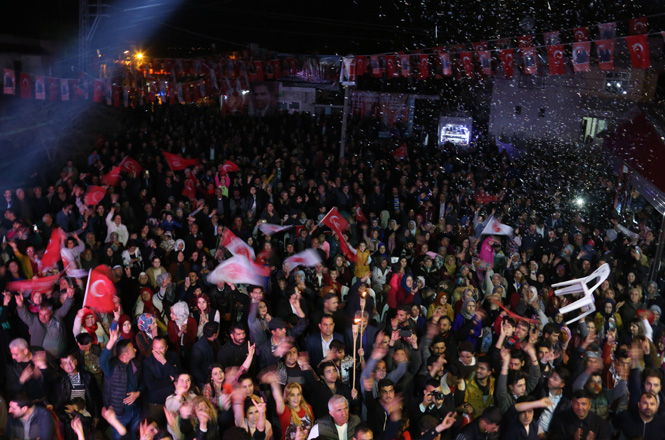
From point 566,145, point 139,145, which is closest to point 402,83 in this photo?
point 566,145

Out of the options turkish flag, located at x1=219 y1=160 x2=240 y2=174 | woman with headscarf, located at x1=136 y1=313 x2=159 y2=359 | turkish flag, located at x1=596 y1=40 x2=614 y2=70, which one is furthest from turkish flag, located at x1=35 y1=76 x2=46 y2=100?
turkish flag, located at x1=596 y1=40 x2=614 y2=70

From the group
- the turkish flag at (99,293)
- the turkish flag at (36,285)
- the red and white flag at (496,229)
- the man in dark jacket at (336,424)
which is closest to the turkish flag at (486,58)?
the red and white flag at (496,229)

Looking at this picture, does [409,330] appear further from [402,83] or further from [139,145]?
[402,83]

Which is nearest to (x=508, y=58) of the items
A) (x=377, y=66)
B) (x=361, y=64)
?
(x=377, y=66)

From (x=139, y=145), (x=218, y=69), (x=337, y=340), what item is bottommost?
(x=337, y=340)

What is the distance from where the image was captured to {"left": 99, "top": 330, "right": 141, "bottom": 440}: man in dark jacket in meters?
5.68

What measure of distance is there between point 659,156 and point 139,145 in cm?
1216

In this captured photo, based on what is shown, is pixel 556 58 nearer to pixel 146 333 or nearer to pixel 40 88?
pixel 146 333

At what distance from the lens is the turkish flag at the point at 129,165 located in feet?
42.1

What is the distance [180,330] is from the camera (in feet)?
22.4

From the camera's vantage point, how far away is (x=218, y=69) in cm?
2017

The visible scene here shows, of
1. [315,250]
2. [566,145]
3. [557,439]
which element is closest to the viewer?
[557,439]

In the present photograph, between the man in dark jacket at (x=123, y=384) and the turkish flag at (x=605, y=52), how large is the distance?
10435mm

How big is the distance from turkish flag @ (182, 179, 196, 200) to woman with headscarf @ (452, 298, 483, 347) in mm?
6426
